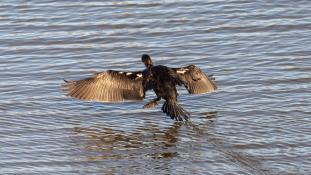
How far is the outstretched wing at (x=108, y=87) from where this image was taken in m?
11.8

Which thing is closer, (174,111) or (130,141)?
(130,141)

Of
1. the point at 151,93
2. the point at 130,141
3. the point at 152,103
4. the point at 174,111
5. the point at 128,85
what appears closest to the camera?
the point at 130,141

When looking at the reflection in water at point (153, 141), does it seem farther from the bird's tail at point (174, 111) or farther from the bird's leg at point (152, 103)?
the bird's leg at point (152, 103)

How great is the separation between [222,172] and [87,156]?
5.31 feet

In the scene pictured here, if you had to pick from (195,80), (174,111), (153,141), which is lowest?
(153,141)

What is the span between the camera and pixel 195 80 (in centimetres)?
1216

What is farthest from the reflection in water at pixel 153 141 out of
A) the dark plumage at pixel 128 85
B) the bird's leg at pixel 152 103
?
the dark plumage at pixel 128 85

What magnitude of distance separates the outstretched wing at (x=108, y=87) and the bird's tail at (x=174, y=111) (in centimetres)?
45

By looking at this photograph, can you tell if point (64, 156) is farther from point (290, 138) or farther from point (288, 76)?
point (288, 76)

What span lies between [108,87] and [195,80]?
3.72 feet

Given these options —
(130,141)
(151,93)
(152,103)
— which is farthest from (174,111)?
(151,93)

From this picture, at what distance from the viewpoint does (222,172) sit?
955cm

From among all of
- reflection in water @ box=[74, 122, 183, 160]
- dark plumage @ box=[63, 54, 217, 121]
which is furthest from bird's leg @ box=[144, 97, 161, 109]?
reflection in water @ box=[74, 122, 183, 160]

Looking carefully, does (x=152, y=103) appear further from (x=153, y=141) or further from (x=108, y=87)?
(x=153, y=141)
